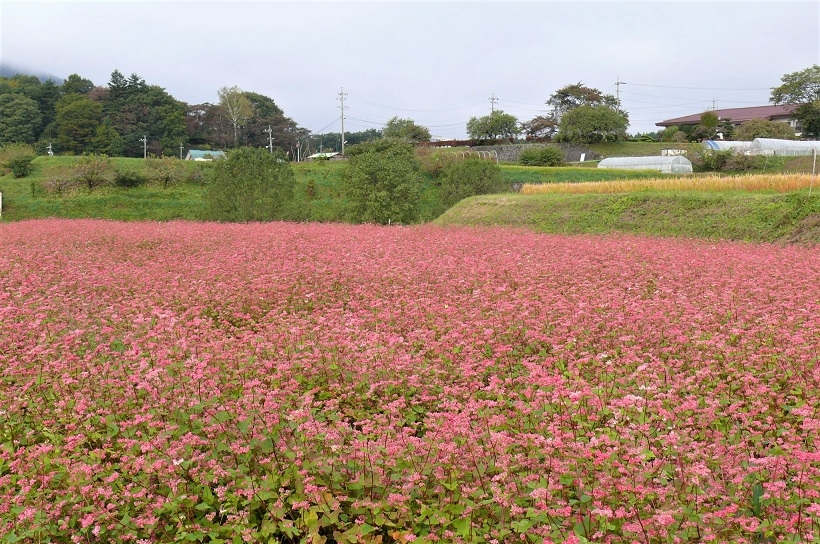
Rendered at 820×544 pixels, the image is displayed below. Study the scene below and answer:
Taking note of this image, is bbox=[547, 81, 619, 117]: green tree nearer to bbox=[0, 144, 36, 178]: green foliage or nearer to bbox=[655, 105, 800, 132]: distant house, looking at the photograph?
bbox=[655, 105, 800, 132]: distant house

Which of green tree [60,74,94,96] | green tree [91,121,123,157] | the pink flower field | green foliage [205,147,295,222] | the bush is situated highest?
green tree [60,74,94,96]

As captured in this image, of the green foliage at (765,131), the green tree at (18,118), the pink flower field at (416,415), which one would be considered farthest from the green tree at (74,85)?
the pink flower field at (416,415)

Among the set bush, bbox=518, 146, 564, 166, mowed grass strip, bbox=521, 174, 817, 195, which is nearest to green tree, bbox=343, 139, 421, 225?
mowed grass strip, bbox=521, 174, 817, 195

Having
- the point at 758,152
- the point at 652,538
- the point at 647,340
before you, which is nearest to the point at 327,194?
the point at 758,152

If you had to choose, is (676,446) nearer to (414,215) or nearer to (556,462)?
(556,462)

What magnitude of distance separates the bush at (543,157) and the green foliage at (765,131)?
17793 millimetres

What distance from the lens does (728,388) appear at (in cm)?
510

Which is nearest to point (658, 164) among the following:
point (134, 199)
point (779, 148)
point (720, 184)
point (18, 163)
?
point (779, 148)

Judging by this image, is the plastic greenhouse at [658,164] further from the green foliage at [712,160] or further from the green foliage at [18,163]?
the green foliage at [18,163]

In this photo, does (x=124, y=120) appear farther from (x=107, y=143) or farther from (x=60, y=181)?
(x=60, y=181)

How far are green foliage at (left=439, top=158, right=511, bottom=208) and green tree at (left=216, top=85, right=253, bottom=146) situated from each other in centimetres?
5360

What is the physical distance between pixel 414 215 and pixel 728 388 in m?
32.7

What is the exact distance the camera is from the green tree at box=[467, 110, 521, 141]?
7988 centimetres

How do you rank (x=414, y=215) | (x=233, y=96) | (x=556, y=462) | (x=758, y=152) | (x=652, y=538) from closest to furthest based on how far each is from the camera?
(x=652, y=538)
(x=556, y=462)
(x=414, y=215)
(x=758, y=152)
(x=233, y=96)
